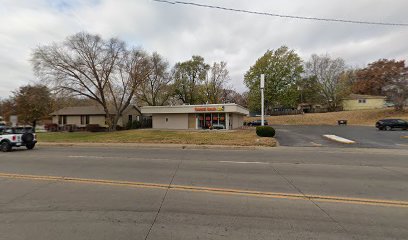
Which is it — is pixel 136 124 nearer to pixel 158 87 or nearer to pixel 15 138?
pixel 158 87

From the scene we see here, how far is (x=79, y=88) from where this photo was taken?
31.5 meters

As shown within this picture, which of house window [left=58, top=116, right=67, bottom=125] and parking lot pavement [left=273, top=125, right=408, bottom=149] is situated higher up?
house window [left=58, top=116, right=67, bottom=125]

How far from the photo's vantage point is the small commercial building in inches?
1237

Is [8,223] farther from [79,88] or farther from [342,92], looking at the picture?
[342,92]

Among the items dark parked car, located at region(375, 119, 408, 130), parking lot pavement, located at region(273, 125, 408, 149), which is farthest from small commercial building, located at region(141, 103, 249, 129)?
dark parked car, located at region(375, 119, 408, 130)

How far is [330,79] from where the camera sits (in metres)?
66.6

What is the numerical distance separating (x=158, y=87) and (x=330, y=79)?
165ft

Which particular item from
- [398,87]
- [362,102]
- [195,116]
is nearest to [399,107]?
[398,87]

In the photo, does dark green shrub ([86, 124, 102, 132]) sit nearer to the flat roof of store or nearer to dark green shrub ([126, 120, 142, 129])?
dark green shrub ([126, 120, 142, 129])

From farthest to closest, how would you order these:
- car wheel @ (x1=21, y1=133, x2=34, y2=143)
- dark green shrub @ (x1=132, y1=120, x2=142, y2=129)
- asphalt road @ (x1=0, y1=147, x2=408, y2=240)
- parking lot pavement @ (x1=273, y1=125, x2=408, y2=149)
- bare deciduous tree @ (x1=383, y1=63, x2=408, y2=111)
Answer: dark green shrub @ (x1=132, y1=120, x2=142, y2=129)
bare deciduous tree @ (x1=383, y1=63, x2=408, y2=111)
car wheel @ (x1=21, y1=133, x2=34, y2=143)
parking lot pavement @ (x1=273, y1=125, x2=408, y2=149)
asphalt road @ (x1=0, y1=147, x2=408, y2=240)

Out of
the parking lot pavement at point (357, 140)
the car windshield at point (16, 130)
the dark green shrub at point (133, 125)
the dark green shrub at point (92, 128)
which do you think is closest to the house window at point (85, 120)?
the dark green shrub at point (92, 128)

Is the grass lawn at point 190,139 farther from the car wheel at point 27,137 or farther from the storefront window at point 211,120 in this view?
the storefront window at point 211,120

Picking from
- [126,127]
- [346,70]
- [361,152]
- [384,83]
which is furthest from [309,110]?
[361,152]

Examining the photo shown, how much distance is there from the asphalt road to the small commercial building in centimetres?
2276
